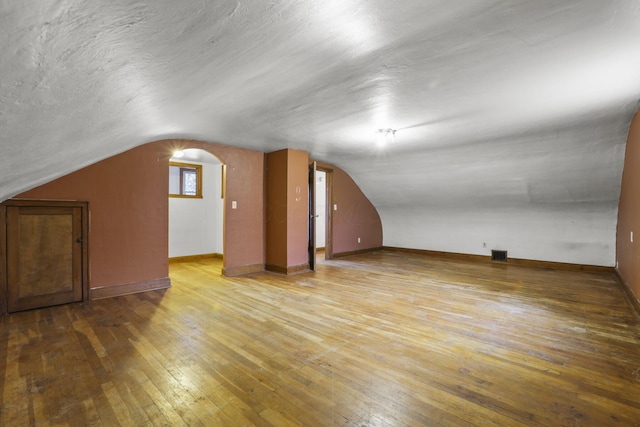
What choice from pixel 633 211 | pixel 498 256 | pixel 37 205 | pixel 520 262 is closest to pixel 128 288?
pixel 37 205

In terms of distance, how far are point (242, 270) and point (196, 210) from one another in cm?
217

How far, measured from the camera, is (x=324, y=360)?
2188 mm

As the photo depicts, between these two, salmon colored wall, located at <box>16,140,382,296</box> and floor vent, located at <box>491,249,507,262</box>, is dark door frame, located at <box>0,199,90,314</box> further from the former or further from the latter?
floor vent, located at <box>491,249,507,262</box>

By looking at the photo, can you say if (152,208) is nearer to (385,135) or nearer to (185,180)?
A: (185,180)

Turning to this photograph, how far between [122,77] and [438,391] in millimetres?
2348

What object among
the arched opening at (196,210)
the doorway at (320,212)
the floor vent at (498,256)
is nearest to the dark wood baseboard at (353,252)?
the doorway at (320,212)

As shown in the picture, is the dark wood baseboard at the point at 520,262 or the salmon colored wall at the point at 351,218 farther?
the salmon colored wall at the point at 351,218

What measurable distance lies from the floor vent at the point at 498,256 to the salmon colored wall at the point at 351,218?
8.88 feet

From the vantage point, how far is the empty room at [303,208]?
1.50 metres

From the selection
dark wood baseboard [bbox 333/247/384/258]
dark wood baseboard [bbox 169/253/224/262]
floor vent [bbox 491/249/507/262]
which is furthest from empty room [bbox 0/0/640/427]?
dark wood baseboard [bbox 333/247/384/258]

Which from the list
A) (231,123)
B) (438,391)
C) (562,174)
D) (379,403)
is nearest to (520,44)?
(438,391)

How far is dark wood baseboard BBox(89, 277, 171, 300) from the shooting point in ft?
11.9

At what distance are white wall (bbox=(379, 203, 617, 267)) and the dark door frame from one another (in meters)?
6.31

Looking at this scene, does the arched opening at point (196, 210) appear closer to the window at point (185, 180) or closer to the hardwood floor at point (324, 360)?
the window at point (185, 180)
